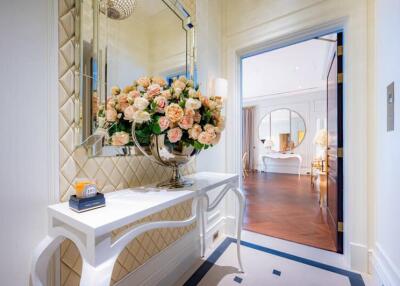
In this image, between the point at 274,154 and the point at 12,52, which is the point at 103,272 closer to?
the point at 12,52

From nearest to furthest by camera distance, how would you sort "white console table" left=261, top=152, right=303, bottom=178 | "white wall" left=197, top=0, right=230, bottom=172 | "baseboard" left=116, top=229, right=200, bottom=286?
"baseboard" left=116, top=229, right=200, bottom=286
"white wall" left=197, top=0, right=230, bottom=172
"white console table" left=261, top=152, right=303, bottom=178

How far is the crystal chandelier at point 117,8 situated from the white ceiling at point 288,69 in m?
2.70

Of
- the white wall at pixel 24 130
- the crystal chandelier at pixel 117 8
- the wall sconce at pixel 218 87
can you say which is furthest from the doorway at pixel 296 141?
the white wall at pixel 24 130

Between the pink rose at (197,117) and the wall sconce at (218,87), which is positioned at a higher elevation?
the wall sconce at (218,87)

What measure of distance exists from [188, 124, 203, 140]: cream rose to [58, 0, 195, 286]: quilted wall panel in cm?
47

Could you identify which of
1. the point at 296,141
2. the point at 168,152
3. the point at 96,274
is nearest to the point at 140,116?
the point at 168,152

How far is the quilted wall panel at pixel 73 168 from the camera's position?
3.03ft

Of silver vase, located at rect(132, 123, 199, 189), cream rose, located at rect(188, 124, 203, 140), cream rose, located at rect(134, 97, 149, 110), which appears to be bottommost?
silver vase, located at rect(132, 123, 199, 189)

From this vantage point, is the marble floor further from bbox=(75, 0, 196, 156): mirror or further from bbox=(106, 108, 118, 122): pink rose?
bbox=(106, 108, 118, 122): pink rose

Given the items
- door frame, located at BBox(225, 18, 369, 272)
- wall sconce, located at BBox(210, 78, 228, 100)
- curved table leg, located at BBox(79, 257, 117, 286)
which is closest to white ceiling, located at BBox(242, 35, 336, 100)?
door frame, located at BBox(225, 18, 369, 272)

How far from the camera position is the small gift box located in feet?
2.52

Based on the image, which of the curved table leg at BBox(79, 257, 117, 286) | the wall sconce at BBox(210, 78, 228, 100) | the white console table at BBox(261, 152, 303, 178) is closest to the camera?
the curved table leg at BBox(79, 257, 117, 286)

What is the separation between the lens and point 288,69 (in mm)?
4391

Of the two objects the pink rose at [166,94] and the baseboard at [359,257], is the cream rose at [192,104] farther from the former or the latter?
the baseboard at [359,257]
